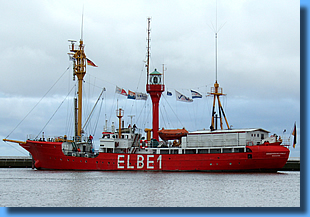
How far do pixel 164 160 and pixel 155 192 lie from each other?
65.1ft

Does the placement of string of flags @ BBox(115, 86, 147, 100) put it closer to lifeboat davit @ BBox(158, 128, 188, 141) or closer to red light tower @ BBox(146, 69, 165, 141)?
red light tower @ BBox(146, 69, 165, 141)

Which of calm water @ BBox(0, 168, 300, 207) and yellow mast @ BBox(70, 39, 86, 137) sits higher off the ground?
yellow mast @ BBox(70, 39, 86, 137)

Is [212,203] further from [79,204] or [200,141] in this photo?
[200,141]

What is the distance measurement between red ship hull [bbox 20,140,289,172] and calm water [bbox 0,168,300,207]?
4.15 metres

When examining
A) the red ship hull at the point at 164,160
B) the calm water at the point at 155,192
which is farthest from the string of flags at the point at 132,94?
the calm water at the point at 155,192

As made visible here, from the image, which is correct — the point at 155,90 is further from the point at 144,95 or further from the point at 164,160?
the point at 164,160

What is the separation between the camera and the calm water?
28969mm

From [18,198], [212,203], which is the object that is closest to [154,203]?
[212,203]

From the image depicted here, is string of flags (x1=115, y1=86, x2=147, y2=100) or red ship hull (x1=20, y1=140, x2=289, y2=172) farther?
string of flags (x1=115, y1=86, x2=147, y2=100)

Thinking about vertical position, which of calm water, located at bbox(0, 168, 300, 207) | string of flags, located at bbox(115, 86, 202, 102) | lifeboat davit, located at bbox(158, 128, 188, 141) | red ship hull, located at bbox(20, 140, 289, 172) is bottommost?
calm water, located at bbox(0, 168, 300, 207)

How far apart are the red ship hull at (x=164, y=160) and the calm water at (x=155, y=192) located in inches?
163

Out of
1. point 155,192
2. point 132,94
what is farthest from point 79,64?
point 155,192

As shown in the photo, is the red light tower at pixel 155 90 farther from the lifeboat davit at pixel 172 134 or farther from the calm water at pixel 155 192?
the calm water at pixel 155 192

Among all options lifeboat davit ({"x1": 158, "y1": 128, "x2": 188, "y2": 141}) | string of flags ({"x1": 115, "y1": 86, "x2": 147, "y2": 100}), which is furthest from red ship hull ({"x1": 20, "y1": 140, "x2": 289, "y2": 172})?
string of flags ({"x1": 115, "y1": 86, "x2": 147, "y2": 100})
